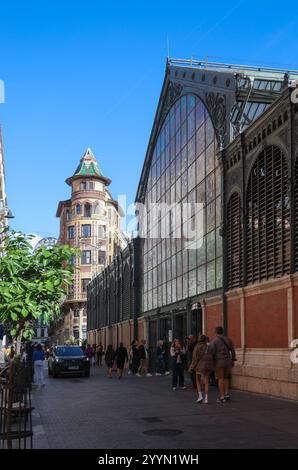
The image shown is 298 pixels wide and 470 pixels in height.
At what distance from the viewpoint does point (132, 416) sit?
12859mm

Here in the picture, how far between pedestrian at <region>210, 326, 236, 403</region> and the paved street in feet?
1.54

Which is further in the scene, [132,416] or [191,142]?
[191,142]

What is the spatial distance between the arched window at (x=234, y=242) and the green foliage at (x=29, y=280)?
601 cm

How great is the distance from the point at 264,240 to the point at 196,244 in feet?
25.8

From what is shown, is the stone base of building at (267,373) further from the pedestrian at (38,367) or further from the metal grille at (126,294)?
the metal grille at (126,294)

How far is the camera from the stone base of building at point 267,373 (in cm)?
1555

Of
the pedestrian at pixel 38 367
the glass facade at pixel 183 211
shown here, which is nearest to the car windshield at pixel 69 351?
the glass facade at pixel 183 211

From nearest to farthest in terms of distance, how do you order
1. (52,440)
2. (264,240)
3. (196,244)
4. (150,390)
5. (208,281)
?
(52,440) < (264,240) < (150,390) < (208,281) < (196,244)

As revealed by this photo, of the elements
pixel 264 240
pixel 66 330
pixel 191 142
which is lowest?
pixel 66 330

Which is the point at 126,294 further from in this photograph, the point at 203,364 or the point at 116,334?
the point at 203,364

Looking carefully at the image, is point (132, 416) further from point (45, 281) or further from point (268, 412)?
point (45, 281)

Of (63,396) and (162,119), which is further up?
(162,119)
